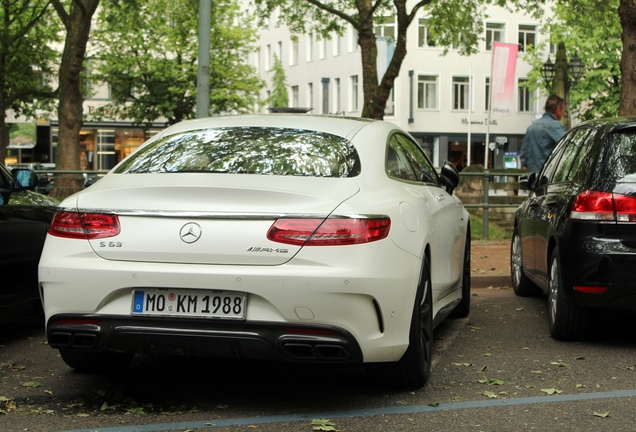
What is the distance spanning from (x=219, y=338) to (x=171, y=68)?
46.7 m

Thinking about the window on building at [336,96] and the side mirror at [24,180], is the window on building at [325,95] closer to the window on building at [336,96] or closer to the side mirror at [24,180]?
the window on building at [336,96]

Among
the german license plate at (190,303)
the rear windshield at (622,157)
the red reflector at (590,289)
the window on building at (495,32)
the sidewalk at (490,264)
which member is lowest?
the sidewalk at (490,264)

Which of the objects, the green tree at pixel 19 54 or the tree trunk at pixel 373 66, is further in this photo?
the green tree at pixel 19 54

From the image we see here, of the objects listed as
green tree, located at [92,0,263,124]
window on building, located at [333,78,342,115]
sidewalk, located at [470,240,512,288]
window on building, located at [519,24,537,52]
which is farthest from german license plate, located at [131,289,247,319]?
window on building, located at [333,78,342,115]

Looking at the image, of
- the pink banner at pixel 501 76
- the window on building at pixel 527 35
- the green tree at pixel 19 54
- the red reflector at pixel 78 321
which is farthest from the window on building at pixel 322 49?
the red reflector at pixel 78 321

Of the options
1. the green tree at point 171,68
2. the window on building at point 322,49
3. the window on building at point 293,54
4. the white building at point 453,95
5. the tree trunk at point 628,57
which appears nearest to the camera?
the tree trunk at point 628,57

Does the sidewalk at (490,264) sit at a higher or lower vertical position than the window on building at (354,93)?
lower

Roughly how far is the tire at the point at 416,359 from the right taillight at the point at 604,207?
5.19 ft

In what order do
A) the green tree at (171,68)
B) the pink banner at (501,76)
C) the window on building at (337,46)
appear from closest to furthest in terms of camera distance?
the pink banner at (501,76) → the green tree at (171,68) → the window on building at (337,46)

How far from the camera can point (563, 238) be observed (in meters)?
7.39

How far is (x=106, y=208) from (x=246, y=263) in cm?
78

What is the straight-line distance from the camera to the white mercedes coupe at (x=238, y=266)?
504 cm

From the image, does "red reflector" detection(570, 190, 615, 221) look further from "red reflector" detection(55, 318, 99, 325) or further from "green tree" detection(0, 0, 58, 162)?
"green tree" detection(0, 0, 58, 162)

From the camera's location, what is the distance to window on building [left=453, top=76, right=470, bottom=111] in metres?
61.3
